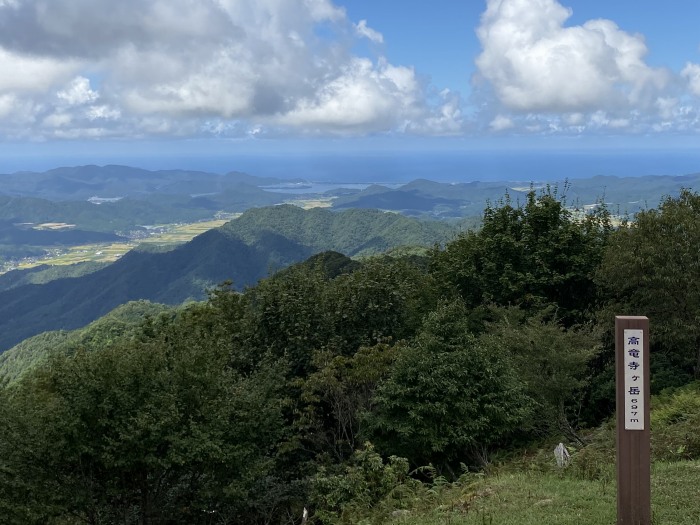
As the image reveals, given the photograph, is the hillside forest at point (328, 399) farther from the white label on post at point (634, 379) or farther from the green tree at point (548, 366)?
the white label on post at point (634, 379)

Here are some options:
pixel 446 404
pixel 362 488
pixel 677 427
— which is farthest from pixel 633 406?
pixel 446 404

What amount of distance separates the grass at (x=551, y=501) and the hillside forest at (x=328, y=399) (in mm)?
1249

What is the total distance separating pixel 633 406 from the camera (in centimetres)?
602

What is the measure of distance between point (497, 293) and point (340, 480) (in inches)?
538

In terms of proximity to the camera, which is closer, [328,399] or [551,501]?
[551,501]

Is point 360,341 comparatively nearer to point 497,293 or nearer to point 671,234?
point 497,293

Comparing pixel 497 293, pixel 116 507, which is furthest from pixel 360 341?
pixel 116 507

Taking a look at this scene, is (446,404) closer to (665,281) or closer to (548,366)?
(548,366)

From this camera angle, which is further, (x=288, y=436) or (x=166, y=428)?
(x=288, y=436)

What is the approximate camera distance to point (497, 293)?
23.1 m

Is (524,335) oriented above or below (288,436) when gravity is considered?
above

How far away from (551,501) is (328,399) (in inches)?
338

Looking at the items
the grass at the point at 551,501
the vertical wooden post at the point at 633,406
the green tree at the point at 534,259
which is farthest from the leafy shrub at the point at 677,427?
the green tree at the point at 534,259

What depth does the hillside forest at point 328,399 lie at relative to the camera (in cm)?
1145
